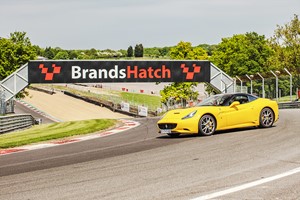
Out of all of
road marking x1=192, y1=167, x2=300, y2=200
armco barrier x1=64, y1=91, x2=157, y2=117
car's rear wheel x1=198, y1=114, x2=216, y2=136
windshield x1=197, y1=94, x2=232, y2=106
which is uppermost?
windshield x1=197, y1=94, x2=232, y2=106

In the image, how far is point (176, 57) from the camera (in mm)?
78625

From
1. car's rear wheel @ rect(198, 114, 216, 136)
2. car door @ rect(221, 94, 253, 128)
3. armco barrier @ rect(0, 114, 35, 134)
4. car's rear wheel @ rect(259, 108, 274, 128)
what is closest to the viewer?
car's rear wheel @ rect(198, 114, 216, 136)

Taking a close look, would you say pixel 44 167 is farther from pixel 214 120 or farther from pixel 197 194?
pixel 214 120

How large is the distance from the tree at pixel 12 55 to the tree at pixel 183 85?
20475 mm

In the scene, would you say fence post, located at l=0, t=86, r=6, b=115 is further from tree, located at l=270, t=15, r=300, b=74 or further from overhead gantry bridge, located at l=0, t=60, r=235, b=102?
tree, located at l=270, t=15, r=300, b=74

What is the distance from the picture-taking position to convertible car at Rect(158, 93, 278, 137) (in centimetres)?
1362

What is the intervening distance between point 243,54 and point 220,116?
210 feet

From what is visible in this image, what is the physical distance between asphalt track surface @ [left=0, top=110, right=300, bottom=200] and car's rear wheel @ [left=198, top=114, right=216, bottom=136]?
2.78 ft

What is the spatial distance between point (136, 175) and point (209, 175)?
1.17m

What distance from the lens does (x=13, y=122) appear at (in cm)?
2461

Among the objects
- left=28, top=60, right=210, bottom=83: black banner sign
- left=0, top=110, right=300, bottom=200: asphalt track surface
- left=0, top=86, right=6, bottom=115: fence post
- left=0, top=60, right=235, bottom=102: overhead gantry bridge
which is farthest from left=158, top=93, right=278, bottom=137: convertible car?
left=28, top=60, right=210, bottom=83: black banner sign

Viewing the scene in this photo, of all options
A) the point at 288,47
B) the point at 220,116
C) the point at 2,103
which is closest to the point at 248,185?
the point at 220,116

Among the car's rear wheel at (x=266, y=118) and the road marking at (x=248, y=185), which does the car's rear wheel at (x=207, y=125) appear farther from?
the road marking at (x=248, y=185)

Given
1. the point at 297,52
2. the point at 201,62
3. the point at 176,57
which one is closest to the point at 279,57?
the point at 297,52
